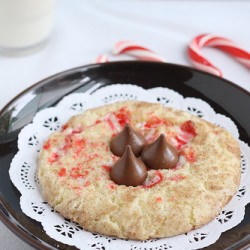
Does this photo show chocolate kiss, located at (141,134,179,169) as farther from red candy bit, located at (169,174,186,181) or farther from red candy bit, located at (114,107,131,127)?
red candy bit, located at (114,107,131,127)

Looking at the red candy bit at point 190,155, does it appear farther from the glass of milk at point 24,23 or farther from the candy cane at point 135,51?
the glass of milk at point 24,23

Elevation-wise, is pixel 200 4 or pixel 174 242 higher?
pixel 200 4

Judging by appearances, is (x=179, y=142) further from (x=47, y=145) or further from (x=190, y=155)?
(x=47, y=145)

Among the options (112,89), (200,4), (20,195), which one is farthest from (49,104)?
(200,4)

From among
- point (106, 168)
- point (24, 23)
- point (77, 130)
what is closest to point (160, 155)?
point (106, 168)

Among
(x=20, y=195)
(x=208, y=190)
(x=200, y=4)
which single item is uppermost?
(x=200, y=4)

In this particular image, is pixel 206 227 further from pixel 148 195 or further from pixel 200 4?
pixel 200 4

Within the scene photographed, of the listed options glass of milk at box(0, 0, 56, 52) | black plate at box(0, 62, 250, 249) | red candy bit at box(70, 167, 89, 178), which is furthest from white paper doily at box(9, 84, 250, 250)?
glass of milk at box(0, 0, 56, 52)
